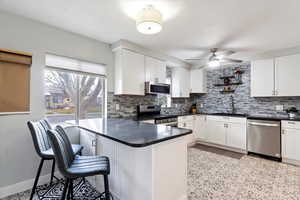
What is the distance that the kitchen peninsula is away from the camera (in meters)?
1.44

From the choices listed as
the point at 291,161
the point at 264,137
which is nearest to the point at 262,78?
the point at 264,137

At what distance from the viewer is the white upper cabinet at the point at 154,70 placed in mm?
3553

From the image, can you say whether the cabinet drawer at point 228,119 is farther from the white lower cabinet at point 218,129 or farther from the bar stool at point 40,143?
the bar stool at point 40,143

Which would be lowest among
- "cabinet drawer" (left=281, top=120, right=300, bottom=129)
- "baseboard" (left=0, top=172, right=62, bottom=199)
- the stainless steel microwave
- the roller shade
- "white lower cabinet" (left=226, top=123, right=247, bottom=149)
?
"baseboard" (left=0, top=172, right=62, bottom=199)

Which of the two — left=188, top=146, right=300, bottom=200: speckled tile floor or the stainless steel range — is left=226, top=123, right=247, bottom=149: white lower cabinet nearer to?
left=188, top=146, right=300, bottom=200: speckled tile floor

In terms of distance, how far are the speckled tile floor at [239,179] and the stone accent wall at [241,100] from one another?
1.34 m

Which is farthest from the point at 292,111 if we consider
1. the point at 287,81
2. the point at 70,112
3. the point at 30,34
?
the point at 30,34

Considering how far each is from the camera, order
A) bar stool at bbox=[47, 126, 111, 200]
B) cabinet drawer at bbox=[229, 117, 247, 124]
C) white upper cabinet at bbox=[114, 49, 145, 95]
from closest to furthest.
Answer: bar stool at bbox=[47, 126, 111, 200], white upper cabinet at bbox=[114, 49, 145, 95], cabinet drawer at bbox=[229, 117, 247, 124]

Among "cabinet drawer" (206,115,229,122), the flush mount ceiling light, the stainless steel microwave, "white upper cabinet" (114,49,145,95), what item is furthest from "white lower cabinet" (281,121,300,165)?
the flush mount ceiling light

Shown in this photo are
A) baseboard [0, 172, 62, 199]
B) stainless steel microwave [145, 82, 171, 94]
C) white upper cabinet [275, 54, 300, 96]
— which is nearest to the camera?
baseboard [0, 172, 62, 199]

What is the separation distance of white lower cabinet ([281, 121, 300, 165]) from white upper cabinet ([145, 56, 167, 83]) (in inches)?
113

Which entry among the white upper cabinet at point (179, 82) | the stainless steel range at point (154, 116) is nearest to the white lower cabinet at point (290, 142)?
the stainless steel range at point (154, 116)

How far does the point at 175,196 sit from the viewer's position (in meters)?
1.70

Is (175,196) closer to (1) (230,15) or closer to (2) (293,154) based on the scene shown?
(1) (230,15)
